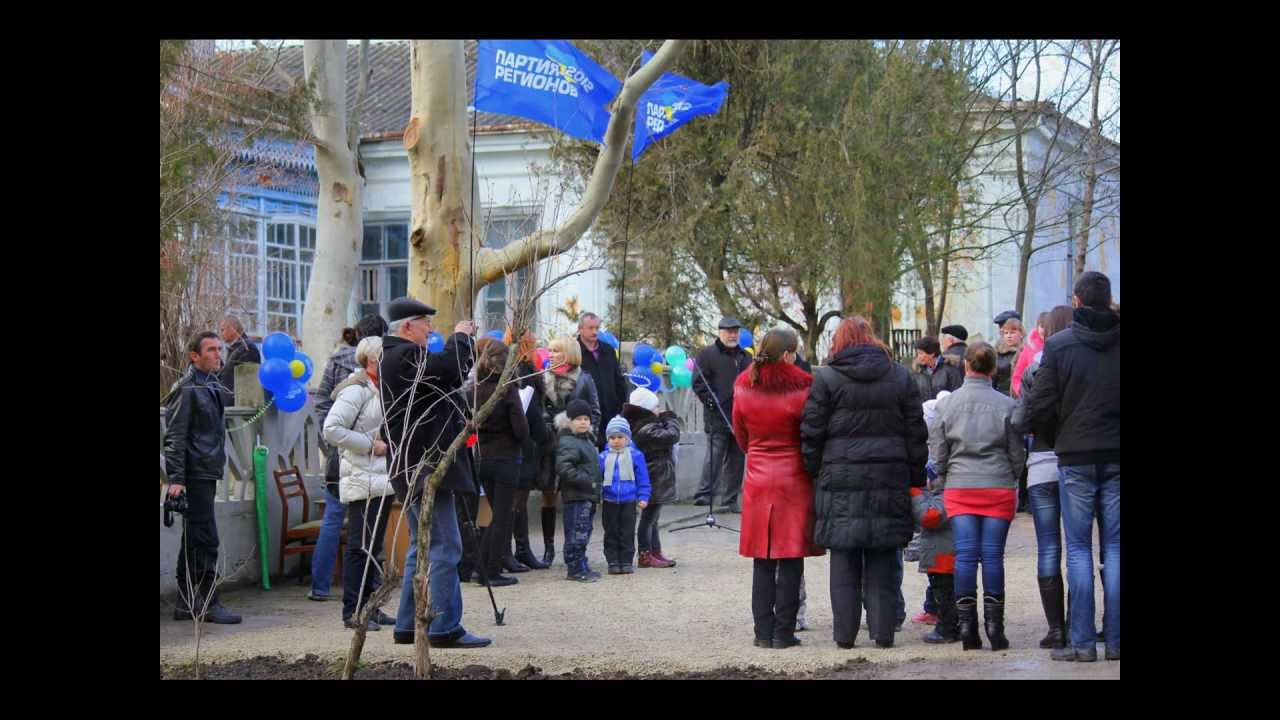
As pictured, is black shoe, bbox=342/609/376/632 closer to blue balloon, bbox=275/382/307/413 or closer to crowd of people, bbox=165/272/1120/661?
crowd of people, bbox=165/272/1120/661

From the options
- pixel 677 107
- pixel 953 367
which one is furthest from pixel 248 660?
pixel 677 107

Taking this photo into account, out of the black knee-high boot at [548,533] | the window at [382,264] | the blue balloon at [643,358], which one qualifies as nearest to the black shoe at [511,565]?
the black knee-high boot at [548,533]

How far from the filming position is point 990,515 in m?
8.21

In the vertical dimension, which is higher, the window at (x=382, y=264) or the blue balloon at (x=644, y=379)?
the window at (x=382, y=264)

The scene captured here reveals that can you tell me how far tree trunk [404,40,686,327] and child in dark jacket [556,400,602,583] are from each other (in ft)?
6.56

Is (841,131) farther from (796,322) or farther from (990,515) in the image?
(990,515)

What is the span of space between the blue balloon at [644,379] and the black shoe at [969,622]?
6711 millimetres

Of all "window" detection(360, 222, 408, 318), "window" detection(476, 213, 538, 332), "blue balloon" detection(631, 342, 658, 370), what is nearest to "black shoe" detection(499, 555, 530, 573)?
"window" detection(476, 213, 538, 332)

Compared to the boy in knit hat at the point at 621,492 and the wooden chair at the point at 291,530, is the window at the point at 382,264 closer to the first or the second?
the wooden chair at the point at 291,530

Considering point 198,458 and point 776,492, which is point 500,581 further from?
point 776,492

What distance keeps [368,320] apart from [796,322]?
15.6m

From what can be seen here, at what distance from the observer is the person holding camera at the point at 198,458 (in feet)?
30.7

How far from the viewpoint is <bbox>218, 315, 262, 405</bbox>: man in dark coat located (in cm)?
1458

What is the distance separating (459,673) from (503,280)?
14775 millimetres
